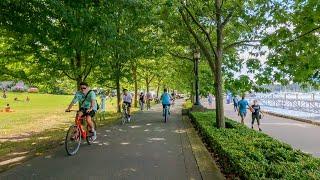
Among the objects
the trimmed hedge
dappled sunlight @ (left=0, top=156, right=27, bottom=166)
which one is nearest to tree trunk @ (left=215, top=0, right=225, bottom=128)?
the trimmed hedge

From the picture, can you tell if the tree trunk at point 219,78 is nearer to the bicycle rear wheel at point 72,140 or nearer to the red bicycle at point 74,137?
the red bicycle at point 74,137

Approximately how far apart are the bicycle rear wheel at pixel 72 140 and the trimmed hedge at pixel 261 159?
11.5ft

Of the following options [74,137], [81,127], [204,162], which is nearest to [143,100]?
[81,127]

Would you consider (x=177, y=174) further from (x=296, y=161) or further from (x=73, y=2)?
(x=73, y=2)

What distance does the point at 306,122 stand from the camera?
27188 millimetres

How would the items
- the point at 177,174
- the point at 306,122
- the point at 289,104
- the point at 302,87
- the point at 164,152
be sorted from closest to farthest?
1. the point at 177,174
2. the point at 302,87
3. the point at 164,152
4. the point at 306,122
5. the point at 289,104

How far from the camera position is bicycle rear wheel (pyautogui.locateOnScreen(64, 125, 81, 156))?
36.6 ft

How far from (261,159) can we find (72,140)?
5321 millimetres

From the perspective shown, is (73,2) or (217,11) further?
(217,11)

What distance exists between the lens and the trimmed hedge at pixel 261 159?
6.58 metres

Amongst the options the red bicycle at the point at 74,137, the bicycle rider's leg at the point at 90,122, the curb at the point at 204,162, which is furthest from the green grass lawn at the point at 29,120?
the curb at the point at 204,162

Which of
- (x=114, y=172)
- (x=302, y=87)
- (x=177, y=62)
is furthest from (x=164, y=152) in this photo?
(x=177, y=62)

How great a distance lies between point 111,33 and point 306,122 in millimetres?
19483

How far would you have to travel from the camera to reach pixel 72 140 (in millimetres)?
11438
